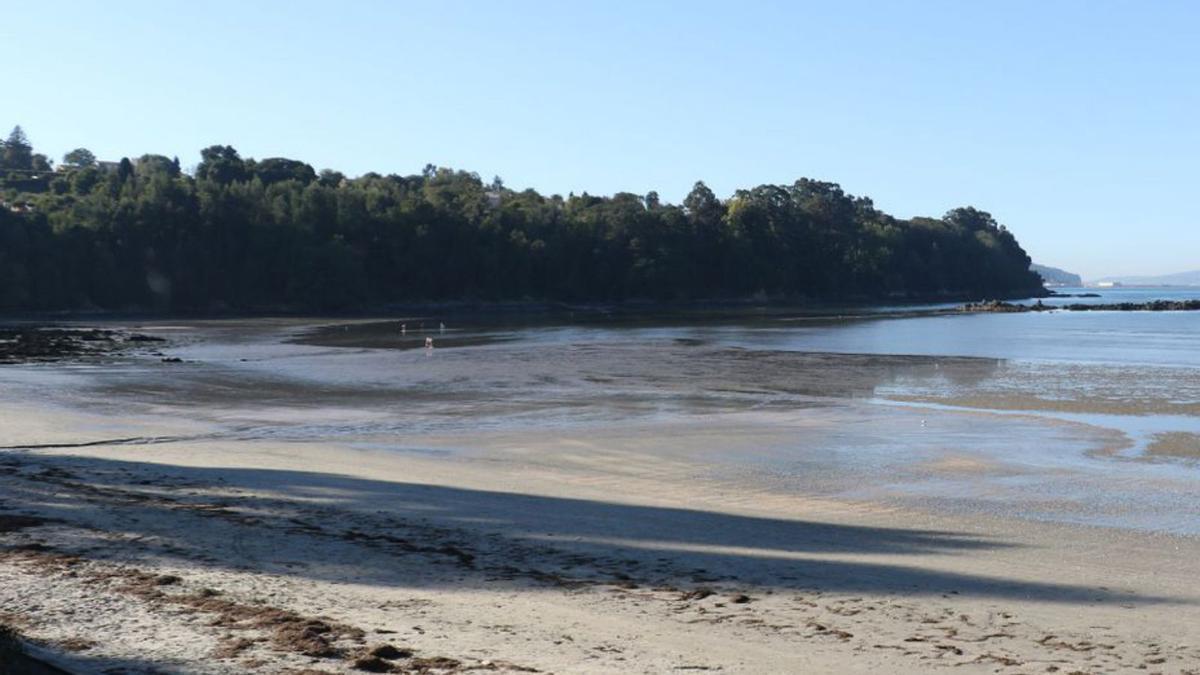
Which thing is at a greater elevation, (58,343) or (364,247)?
(364,247)

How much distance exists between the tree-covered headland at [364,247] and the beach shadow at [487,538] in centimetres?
10330

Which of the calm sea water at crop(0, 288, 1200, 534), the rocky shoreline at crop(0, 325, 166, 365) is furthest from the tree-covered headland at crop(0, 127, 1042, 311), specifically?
the calm sea water at crop(0, 288, 1200, 534)

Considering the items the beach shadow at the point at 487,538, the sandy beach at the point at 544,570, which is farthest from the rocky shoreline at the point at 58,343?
the beach shadow at the point at 487,538

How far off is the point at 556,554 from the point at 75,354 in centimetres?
4719

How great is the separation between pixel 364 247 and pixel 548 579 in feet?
440

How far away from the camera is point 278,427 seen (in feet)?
91.2

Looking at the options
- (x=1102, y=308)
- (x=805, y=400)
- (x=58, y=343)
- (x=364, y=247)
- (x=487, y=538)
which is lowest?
(x=58, y=343)

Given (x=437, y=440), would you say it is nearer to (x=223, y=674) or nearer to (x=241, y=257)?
(x=223, y=674)

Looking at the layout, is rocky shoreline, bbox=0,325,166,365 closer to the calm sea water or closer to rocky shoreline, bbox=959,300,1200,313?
the calm sea water

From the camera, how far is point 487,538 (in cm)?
1402

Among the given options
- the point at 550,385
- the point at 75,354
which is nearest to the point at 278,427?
the point at 550,385

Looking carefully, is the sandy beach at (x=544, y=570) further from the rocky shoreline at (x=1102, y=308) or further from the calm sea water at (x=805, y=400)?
the rocky shoreline at (x=1102, y=308)

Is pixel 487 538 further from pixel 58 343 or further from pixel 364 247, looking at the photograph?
pixel 364 247

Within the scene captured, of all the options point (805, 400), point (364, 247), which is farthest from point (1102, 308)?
point (805, 400)
